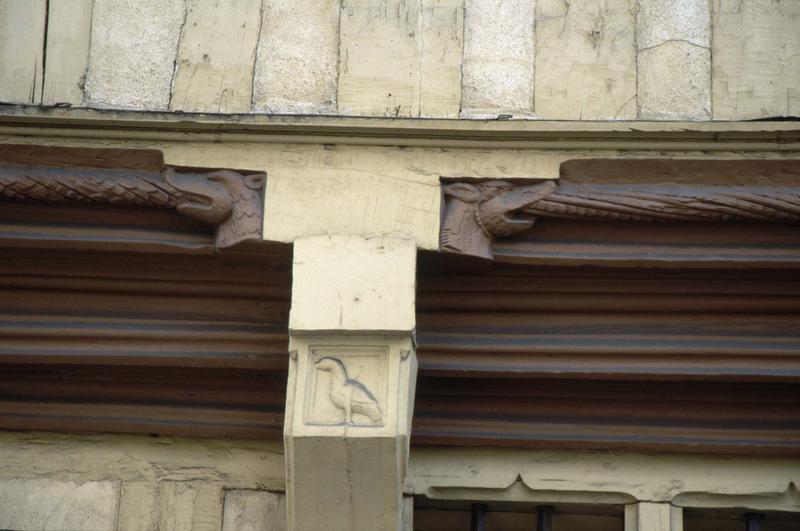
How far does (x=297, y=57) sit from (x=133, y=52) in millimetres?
383

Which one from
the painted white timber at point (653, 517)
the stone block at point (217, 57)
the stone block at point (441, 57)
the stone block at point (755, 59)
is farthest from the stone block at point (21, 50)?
the painted white timber at point (653, 517)

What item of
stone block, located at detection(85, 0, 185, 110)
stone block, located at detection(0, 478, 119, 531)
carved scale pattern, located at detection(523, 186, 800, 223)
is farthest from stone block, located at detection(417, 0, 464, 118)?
stone block, located at detection(0, 478, 119, 531)

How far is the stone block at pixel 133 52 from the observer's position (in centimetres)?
347

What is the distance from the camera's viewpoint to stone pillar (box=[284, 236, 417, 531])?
10.4 feet

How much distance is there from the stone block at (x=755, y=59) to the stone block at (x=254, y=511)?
134 centimetres

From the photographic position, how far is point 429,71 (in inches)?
136

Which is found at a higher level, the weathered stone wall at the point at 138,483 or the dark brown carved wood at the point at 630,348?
the dark brown carved wood at the point at 630,348

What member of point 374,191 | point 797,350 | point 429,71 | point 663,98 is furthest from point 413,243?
point 797,350

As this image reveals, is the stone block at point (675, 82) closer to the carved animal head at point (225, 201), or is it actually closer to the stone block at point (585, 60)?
the stone block at point (585, 60)

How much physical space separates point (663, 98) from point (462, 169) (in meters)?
0.49

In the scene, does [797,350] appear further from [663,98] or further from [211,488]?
[211,488]

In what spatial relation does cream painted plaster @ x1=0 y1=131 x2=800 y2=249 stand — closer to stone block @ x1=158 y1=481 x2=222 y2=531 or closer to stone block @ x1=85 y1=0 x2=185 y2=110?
stone block @ x1=85 y1=0 x2=185 y2=110

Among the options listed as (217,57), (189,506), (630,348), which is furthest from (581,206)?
(189,506)

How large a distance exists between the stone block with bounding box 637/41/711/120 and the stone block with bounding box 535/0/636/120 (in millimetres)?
30
